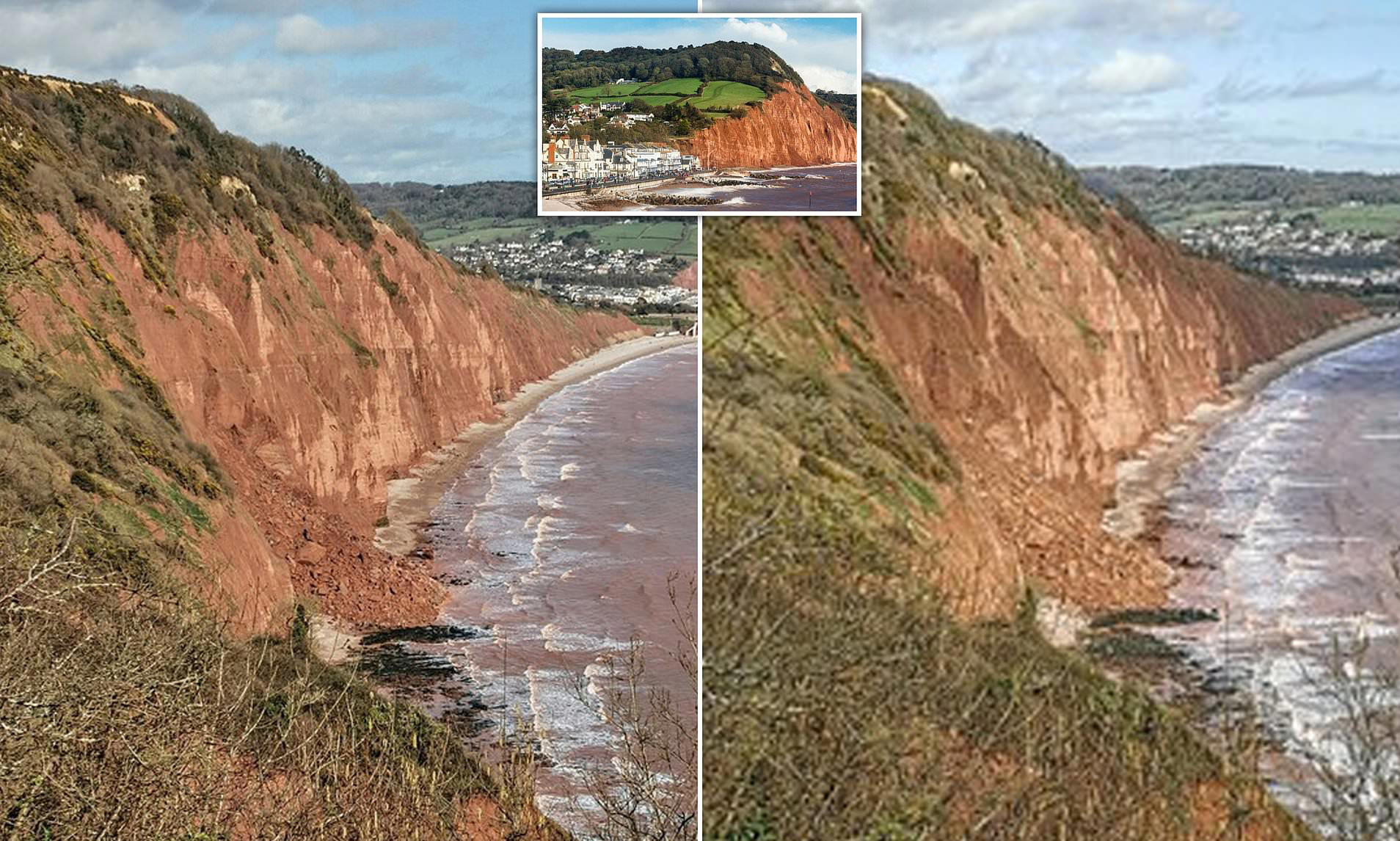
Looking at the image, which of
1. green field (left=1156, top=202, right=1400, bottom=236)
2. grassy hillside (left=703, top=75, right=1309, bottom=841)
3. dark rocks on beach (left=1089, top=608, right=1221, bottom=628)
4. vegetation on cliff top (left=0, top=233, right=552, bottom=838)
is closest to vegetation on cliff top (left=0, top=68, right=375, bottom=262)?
vegetation on cliff top (left=0, top=233, right=552, bottom=838)

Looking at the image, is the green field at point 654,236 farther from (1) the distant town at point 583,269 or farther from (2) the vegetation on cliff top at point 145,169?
(2) the vegetation on cliff top at point 145,169

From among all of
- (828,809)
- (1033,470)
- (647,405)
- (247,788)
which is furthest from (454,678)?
(1033,470)

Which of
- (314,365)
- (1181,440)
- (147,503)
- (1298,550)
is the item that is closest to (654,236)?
(314,365)

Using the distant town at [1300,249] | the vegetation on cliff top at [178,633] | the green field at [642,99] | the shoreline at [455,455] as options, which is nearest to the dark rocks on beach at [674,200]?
the green field at [642,99]

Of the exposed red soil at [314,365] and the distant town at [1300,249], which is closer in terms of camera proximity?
the exposed red soil at [314,365]

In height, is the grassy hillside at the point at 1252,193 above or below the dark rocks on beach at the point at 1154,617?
above

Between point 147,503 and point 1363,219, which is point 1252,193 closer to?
point 1363,219

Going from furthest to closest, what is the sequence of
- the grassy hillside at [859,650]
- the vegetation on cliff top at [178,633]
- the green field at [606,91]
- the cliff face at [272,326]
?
the grassy hillside at [859,650] → the cliff face at [272,326] → the green field at [606,91] → the vegetation on cliff top at [178,633]

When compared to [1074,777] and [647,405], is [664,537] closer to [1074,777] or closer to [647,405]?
[647,405]
